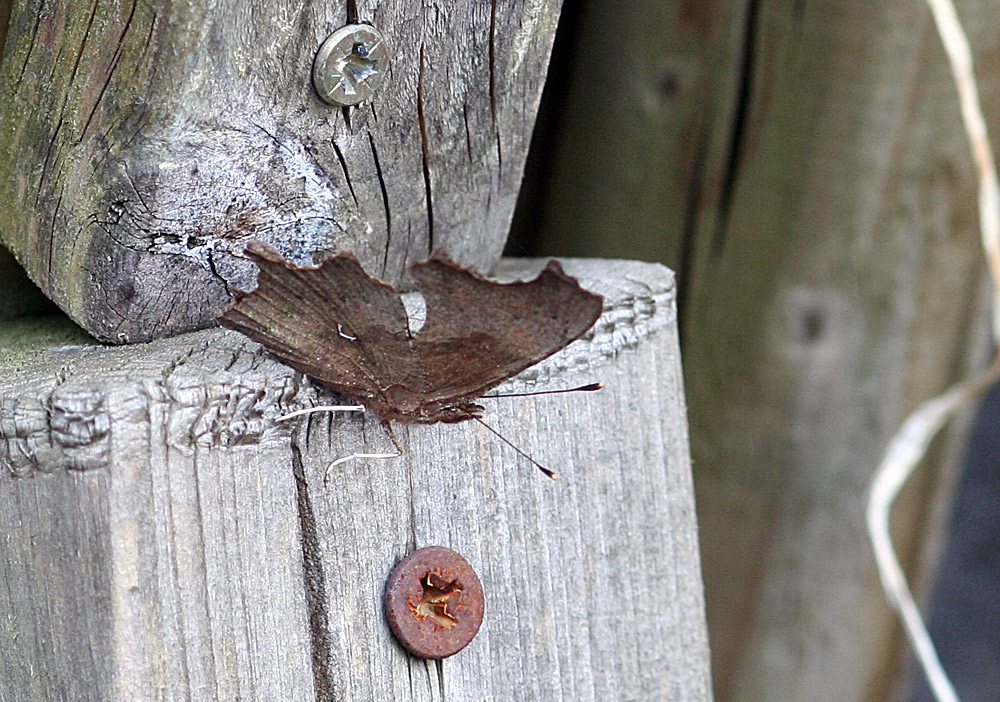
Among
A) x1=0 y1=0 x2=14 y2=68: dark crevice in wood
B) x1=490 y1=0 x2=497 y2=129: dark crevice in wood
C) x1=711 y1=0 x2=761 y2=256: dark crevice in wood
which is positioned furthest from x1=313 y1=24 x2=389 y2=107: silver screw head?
x1=711 y1=0 x2=761 y2=256: dark crevice in wood

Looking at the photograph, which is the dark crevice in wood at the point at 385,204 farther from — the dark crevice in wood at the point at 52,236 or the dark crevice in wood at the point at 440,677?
the dark crevice in wood at the point at 440,677

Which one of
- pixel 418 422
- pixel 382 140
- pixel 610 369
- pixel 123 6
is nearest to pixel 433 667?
pixel 418 422

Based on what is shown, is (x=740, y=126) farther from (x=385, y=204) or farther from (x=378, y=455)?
(x=378, y=455)

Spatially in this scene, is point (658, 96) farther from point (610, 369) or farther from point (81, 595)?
point (81, 595)

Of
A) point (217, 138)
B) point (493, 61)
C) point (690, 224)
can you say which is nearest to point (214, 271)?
point (217, 138)

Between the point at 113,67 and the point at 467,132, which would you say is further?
the point at 467,132

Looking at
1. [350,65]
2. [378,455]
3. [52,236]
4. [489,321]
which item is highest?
[350,65]
